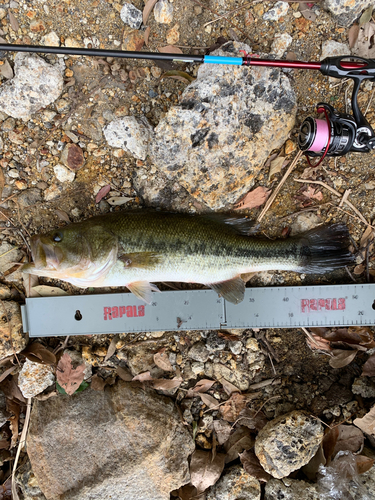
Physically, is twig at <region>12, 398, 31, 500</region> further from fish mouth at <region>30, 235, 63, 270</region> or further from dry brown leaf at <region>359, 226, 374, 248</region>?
dry brown leaf at <region>359, 226, 374, 248</region>

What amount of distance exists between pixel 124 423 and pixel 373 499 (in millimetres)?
2649

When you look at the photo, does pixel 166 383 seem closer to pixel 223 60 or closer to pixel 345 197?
pixel 345 197

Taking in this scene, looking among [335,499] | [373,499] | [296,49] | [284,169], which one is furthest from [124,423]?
[296,49]

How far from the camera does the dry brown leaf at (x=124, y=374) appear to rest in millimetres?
3344

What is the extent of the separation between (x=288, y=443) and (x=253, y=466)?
1.69 ft

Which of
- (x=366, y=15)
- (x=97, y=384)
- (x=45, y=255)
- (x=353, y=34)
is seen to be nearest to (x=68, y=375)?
(x=97, y=384)

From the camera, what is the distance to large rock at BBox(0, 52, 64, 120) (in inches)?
113

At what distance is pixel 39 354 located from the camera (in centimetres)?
326

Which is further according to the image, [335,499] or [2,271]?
[2,271]

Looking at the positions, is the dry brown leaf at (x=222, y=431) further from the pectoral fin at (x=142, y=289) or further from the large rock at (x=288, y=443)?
the pectoral fin at (x=142, y=289)

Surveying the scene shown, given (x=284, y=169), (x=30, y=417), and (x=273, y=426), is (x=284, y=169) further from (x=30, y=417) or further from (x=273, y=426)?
(x=30, y=417)

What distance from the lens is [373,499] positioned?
9.78ft

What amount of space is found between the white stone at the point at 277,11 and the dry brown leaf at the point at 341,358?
352 centimetres

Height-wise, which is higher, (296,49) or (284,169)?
(296,49)
